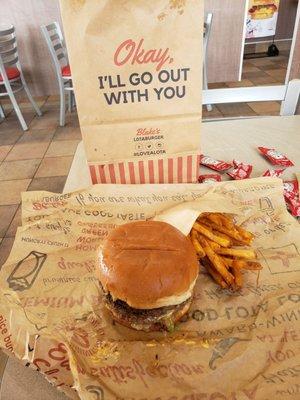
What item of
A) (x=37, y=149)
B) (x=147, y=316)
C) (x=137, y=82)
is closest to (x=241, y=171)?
(x=137, y=82)

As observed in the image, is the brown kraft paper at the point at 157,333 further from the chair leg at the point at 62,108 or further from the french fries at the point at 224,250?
the chair leg at the point at 62,108

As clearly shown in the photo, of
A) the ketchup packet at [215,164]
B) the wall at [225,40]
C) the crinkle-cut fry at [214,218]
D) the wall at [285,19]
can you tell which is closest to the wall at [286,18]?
the wall at [285,19]

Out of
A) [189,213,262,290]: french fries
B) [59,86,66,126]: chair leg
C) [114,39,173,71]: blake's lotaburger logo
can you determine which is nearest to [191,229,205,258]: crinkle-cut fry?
[189,213,262,290]: french fries

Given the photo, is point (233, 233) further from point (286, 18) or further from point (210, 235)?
point (286, 18)

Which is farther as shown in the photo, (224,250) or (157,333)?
(224,250)

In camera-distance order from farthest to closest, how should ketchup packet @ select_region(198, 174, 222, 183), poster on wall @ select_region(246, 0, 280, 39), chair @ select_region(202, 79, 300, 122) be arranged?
poster on wall @ select_region(246, 0, 280, 39) → chair @ select_region(202, 79, 300, 122) → ketchup packet @ select_region(198, 174, 222, 183)

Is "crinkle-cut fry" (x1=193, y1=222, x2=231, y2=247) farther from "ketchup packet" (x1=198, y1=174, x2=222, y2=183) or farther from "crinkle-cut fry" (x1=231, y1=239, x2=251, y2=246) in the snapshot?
"ketchup packet" (x1=198, y1=174, x2=222, y2=183)
